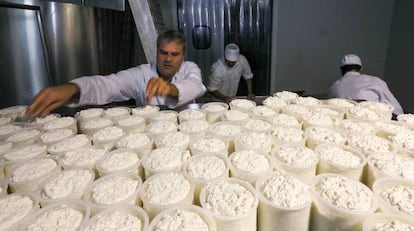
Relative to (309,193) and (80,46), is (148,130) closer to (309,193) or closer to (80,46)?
(309,193)

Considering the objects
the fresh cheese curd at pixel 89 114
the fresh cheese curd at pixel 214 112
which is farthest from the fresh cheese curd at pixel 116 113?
the fresh cheese curd at pixel 214 112

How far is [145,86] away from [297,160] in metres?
1.39

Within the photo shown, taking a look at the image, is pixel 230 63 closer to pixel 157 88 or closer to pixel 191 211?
pixel 157 88

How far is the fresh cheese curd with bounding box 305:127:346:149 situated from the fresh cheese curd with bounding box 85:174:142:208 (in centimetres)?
73

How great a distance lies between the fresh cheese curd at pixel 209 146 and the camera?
936mm

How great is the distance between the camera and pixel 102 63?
2.37m

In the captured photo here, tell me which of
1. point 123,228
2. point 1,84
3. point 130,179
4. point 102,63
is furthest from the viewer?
point 102,63

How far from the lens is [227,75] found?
3605 millimetres

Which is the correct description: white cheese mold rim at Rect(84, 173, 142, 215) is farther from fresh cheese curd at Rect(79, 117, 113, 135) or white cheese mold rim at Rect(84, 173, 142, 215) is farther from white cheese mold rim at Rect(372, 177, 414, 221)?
white cheese mold rim at Rect(372, 177, 414, 221)

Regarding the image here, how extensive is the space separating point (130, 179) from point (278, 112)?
3.17ft

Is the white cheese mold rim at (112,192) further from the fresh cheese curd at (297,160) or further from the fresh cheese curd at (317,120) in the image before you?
the fresh cheese curd at (317,120)

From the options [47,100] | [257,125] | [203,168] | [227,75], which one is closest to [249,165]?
[203,168]

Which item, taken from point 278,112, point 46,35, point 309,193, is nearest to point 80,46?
point 46,35

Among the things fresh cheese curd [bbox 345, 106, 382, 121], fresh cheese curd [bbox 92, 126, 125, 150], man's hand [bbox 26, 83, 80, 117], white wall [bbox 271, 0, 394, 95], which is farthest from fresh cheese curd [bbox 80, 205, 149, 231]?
white wall [bbox 271, 0, 394, 95]
